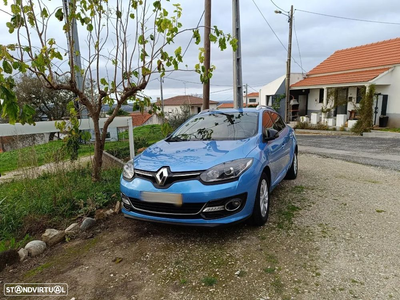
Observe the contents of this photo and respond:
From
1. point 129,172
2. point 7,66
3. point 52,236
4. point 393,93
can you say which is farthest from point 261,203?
point 393,93

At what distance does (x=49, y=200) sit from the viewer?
4.10 metres

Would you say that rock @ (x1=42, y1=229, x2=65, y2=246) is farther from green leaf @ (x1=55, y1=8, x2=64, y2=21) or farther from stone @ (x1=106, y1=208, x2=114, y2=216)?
green leaf @ (x1=55, y1=8, x2=64, y2=21)

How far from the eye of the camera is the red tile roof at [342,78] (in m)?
17.4

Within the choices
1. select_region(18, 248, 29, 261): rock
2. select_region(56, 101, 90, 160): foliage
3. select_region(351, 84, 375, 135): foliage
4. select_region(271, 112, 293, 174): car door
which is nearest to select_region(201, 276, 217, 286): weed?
select_region(18, 248, 29, 261): rock

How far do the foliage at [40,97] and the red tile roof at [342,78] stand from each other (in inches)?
691

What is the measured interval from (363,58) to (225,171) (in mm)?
21869

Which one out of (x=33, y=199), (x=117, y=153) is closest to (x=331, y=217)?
(x=33, y=199)

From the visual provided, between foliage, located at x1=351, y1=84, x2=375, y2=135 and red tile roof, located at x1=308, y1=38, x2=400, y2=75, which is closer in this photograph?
foliage, located at x1=351, y1=84, x2=375, y2=135

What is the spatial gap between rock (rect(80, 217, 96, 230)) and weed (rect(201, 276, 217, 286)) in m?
1.91

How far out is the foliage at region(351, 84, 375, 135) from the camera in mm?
15656

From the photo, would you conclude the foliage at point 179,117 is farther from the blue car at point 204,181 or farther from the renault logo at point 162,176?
the renault logo at point 162,176

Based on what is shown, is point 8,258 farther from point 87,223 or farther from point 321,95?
point 321,95

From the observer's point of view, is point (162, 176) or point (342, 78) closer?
point (162, 176)

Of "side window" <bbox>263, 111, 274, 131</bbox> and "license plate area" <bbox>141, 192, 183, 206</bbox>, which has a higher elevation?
"side window" <bbox>263, 111, 274, 131</bbox>
